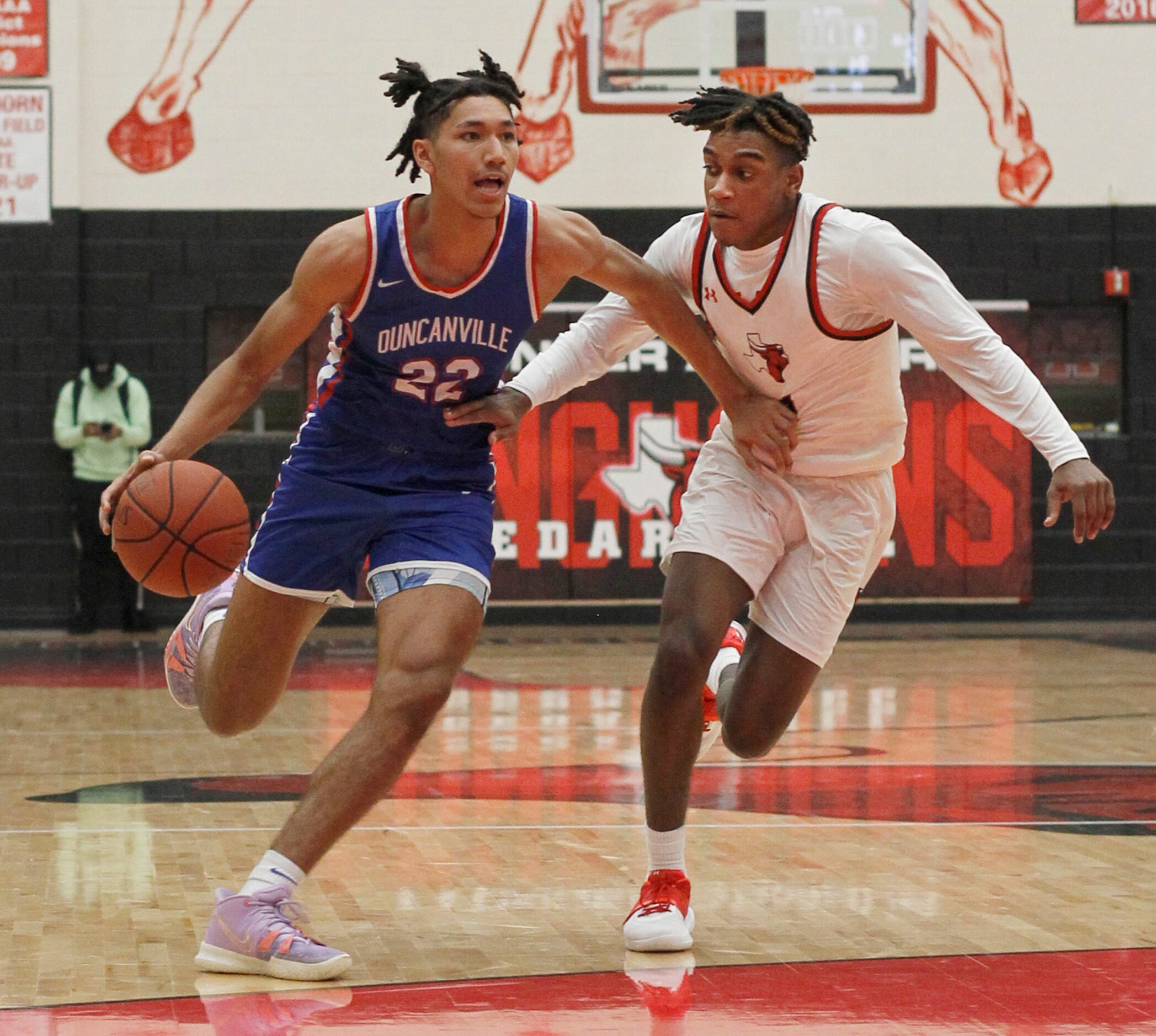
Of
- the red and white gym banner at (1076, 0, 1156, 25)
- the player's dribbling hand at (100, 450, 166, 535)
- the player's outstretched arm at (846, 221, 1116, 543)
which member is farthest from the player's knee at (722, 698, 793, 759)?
the red and white gym banner at (1076, 0, 1156, 25)

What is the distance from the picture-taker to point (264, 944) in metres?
3.69

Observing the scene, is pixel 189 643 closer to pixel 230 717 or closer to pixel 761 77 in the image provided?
pixel 230 717

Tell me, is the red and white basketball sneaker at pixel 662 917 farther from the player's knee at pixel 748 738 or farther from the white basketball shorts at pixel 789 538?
the white basketball shorts at pixel 789 538

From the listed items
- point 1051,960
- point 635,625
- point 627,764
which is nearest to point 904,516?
point 635,625

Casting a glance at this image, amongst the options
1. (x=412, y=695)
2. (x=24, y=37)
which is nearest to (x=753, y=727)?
(x=412, y=695)

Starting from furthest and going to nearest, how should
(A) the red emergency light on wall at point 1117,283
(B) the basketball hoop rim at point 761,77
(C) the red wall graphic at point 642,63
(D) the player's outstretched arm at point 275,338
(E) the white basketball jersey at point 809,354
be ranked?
(A) the red emergency light on wall at point 1117,283
(C) the red wall graphic at point 642,63
(B) the basketball hoop rim at point 761,77
(E) the white basketball jersey at point 809,354
(D) the player's outstretched arm at point 275,338

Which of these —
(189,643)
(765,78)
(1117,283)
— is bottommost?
(189,643)

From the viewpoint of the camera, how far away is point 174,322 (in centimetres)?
1275

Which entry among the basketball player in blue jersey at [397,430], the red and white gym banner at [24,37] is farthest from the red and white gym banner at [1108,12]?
the basketball player in blue jersey at [397,430]

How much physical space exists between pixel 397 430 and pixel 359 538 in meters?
0.26

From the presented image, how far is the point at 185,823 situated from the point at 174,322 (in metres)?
7.66

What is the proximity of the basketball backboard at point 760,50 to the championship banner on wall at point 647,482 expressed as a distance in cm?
168

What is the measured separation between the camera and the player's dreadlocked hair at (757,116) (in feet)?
13.7

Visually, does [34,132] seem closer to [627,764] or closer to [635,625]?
[635,625]
